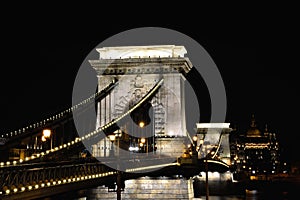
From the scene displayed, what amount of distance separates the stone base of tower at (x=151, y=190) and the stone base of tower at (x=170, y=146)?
9.04ft

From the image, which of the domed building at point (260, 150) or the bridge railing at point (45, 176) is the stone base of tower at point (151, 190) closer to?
the bridge railing at point (45, 176)

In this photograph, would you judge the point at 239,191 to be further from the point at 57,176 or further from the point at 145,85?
the point at 57,176

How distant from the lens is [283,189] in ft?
207

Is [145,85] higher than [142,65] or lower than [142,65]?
lower

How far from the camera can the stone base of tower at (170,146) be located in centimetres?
3734

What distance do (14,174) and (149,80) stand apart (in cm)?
2615

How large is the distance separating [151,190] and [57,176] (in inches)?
700

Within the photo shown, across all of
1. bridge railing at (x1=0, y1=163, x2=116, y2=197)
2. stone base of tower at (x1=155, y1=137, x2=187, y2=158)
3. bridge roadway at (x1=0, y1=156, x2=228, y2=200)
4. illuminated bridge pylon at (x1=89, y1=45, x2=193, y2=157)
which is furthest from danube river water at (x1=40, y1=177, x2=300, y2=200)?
bridge railing at (x1=0, y1=163, x2=116, y2=197)

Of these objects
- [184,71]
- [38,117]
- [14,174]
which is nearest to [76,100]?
[38,117]

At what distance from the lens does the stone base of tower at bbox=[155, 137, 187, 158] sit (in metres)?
37.3

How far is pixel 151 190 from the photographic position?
111 ft

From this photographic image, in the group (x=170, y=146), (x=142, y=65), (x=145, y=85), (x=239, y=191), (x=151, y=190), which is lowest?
(x=239, y=191)

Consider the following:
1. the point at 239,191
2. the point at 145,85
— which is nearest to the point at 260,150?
the point at 239,191

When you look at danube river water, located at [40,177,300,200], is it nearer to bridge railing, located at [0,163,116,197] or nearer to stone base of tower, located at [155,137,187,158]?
stone base of tower, located at [155,137,187,158]
